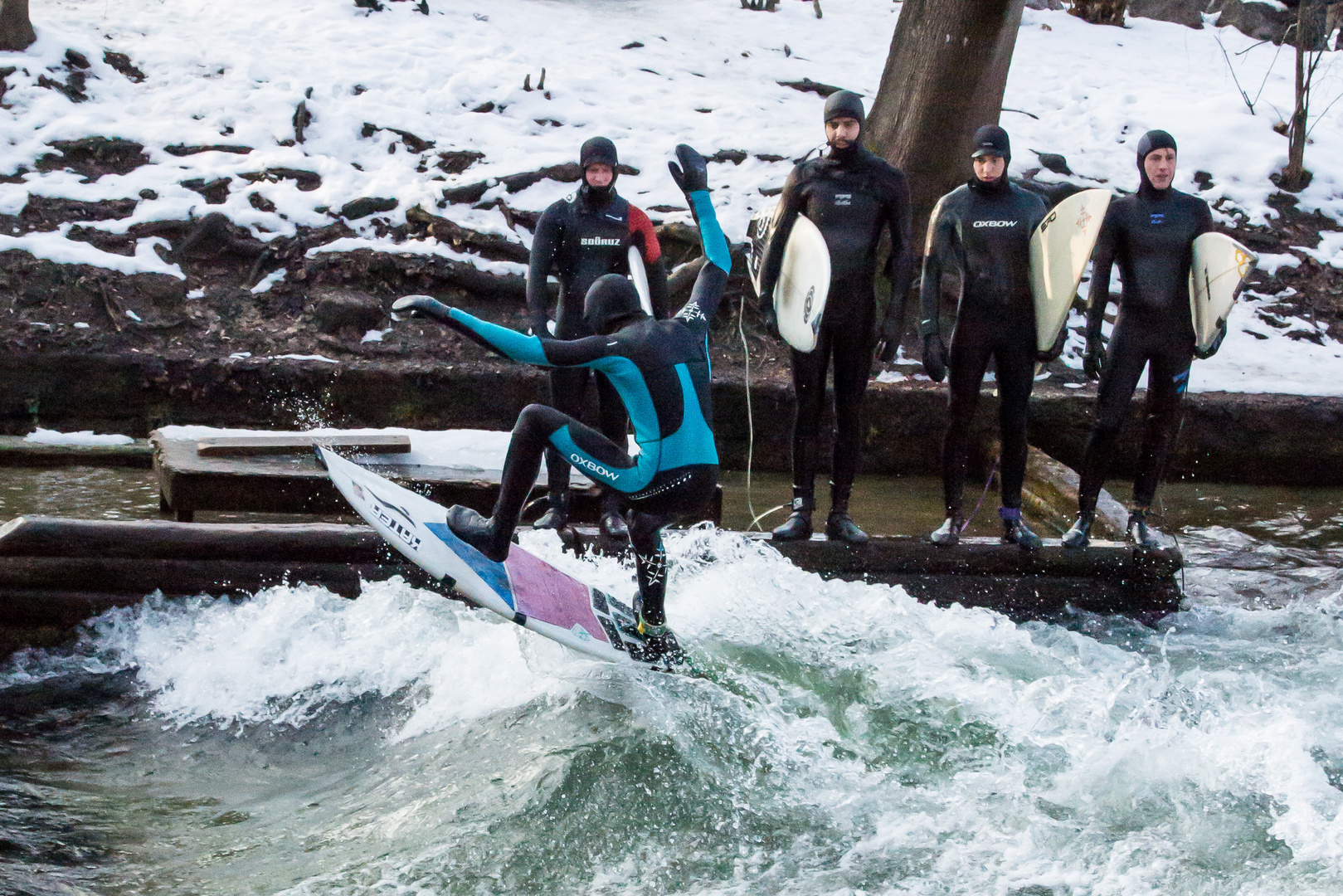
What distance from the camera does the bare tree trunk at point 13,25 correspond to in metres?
12.2

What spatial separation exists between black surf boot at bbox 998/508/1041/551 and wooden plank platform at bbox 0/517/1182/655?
0.05 metres

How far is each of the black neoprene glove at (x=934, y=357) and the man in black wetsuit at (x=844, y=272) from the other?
17cm

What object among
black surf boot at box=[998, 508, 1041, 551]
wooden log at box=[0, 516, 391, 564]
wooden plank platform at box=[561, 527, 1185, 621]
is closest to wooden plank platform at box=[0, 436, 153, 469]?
wooden log at box=[0, 516, 391, 564]

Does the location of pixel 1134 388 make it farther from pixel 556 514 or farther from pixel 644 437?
pixel 556 514

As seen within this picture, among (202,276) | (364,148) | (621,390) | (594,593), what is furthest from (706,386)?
(364,148)

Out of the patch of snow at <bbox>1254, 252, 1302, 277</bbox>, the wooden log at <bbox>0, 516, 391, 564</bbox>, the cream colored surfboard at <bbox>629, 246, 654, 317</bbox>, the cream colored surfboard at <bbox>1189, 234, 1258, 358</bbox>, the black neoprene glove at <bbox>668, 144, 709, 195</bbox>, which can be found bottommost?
the wooden log at <bbox>0, 516, 391, 564</bbox>

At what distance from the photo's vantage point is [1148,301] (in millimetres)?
6387

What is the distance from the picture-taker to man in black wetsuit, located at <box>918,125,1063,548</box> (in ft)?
20.6

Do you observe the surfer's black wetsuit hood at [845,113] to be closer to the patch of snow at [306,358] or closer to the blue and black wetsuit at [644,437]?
the blue and black wetsuit at [644,437]

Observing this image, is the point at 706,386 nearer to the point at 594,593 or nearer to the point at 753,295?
the point at 594,593

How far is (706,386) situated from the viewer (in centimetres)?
521

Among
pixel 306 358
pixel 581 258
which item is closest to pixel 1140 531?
pixel 581 258

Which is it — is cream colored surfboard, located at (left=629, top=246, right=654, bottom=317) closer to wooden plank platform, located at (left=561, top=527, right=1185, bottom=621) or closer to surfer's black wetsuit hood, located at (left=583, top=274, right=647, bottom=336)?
surfer's black wetsuit hood, located at (left=583, top=274, right=647, bottom=336)

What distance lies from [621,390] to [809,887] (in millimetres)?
2083
